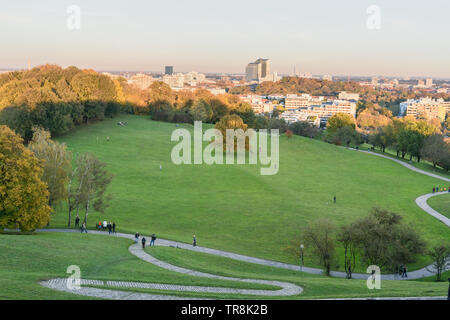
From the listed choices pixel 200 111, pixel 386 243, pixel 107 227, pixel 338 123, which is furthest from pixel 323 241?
pixel 338 123

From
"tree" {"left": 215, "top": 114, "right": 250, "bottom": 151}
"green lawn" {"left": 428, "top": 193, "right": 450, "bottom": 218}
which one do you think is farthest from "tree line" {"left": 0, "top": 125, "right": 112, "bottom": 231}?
"green lawn" {"left": 428, "top": 193, "right": 450, "bottom": 218}

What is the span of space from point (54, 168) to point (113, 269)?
20557 mm

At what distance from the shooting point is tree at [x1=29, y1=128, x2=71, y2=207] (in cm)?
4125

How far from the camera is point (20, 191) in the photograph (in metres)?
34.0

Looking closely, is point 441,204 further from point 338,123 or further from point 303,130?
point 303,130

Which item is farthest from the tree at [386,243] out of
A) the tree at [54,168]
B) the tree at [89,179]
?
the tree at [54,168]

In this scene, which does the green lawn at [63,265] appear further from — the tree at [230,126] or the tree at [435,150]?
the tree at [435,150]

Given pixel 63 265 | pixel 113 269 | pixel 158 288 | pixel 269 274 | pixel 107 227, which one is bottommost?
pixel 269 274

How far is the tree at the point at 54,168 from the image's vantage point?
135 feet

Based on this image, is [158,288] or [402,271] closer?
[158,288]

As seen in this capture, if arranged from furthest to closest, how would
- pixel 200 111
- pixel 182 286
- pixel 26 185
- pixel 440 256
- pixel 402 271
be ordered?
1. pixel 200 111
2. pixel 402 271
3. pixel 440 256
4. pixel 26 185
5. pixel 182 286

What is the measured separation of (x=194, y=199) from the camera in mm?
55438

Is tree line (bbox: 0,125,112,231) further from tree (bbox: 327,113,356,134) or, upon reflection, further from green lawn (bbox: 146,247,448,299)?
tree (bbox: 327,113,356,134)
